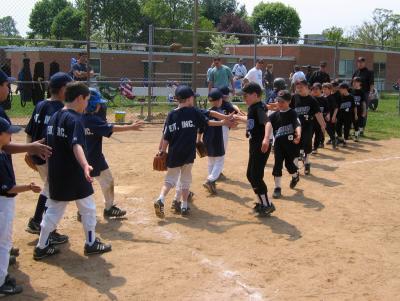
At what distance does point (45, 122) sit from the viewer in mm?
5621

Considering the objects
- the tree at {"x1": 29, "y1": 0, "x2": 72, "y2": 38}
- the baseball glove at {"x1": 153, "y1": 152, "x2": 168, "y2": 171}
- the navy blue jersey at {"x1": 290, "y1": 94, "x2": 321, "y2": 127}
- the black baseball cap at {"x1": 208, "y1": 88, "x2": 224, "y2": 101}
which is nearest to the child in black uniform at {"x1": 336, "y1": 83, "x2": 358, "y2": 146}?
the navy blue jersey at {"x1": 290, "y1": 94, "x2": 321, "y2": 127}

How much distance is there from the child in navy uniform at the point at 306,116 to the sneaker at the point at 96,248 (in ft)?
15.9

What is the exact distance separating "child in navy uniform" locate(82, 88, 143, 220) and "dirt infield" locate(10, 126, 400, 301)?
0.22 meters

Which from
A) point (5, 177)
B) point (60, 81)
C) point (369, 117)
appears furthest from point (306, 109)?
point (369, 117)

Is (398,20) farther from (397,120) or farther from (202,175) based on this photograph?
(202,175)

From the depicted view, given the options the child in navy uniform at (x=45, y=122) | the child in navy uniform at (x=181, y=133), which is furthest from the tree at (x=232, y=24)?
the child in navy uniform at (x=45, y=122)

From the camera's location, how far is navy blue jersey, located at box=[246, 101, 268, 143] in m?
6.61

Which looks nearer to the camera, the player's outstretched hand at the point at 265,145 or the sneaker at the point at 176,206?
the player's outstretched hand at the point at 265,145

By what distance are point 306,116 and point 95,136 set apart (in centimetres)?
449

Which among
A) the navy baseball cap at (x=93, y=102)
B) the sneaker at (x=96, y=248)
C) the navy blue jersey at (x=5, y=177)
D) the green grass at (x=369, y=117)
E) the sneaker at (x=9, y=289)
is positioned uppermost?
the navy baseball cap at (x=93, y=102)

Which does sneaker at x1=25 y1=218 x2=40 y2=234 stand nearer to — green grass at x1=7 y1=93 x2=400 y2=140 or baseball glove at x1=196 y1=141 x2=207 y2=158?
baseball glove at x1=196 y1=141 x2=207 y2=158

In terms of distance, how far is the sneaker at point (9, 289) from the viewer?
4332mm

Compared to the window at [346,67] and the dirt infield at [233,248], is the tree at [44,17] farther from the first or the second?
the dirt infield at [233,248]

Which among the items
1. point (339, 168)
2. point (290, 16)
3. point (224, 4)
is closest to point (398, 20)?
point (290, 16)
